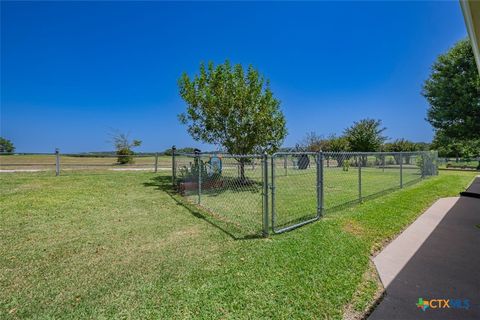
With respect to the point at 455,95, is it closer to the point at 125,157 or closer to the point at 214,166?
the point at 214,166

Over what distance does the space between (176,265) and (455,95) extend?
28.7m

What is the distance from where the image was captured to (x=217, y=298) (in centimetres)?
273

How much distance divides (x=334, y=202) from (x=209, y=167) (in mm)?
4093

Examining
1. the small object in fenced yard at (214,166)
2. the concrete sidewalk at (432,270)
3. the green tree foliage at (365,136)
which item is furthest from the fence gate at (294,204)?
the green tree foliage at (365,136)

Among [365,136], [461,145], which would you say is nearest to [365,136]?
[365,136]

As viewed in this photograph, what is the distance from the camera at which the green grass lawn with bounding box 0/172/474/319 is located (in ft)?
8.62

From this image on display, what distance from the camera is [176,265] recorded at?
138 inches

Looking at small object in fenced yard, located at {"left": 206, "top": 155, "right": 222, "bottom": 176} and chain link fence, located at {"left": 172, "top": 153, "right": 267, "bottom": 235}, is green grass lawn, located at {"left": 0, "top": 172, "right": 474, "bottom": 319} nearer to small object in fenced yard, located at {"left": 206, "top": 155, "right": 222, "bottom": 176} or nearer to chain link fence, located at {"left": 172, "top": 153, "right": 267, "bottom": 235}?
chain link fence, located at {"left": 172, "top": 153, "right": 267, "bottom": 235}

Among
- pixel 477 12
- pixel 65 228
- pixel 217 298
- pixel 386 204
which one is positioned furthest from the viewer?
pixel 386 204

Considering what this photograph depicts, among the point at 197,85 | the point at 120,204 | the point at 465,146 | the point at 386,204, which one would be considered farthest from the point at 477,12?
the point at 465,146

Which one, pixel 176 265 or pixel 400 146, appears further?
pixel 400 146

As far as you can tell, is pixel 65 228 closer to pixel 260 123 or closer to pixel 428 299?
pixel 428 299

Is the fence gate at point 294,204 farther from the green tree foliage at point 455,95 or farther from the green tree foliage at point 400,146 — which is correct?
the green tree foliage at point 400,146

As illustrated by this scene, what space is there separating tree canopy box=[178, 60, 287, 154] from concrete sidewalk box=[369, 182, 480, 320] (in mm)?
6615
